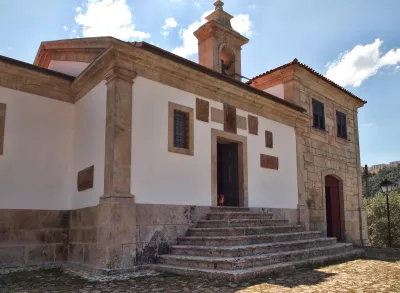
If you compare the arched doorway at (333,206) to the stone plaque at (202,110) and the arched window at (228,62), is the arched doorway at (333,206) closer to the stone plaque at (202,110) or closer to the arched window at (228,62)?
the arched window at (228,62)

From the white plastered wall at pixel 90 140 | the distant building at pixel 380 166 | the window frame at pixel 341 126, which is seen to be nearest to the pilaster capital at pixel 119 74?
the white plastered wall at pixel 90 140

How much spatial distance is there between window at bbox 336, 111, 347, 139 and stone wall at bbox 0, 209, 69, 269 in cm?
1042

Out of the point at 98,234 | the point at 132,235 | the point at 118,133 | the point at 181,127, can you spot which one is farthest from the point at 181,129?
the point at 98,234

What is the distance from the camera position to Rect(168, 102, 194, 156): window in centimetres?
825

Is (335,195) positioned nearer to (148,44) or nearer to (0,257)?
(148,44)

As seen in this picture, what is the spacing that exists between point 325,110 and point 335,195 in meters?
3.16

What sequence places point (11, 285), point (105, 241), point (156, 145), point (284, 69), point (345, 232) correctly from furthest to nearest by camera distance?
1. point (345, 232)
2. point (284, 69)
3. point (156, 145)
4. point (105, 241)
5. point (11, 285)

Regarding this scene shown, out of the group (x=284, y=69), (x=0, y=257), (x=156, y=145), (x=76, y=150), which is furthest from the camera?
(x=284, y=69)

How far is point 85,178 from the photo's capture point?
7.96m

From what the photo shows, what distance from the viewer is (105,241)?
675cm

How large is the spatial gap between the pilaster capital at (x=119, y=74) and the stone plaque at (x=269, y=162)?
445 cm

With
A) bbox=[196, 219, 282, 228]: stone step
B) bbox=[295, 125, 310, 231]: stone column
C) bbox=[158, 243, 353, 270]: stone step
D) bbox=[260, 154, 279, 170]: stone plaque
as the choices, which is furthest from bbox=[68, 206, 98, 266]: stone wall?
bbox=[295, 125, 310, 231]: stone column

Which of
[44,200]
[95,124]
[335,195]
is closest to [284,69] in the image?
[335,195]

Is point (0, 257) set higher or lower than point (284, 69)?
lower
